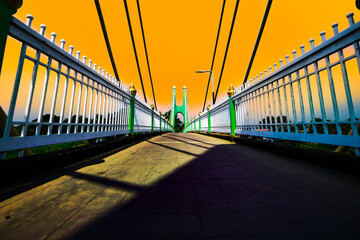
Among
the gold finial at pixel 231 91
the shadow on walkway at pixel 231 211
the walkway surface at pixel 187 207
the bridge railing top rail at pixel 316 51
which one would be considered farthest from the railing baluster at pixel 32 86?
the gold finial at pixel 231 91

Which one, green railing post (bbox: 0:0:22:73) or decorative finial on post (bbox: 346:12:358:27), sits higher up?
decorative finial on post (bbox: 346:12:358:27)

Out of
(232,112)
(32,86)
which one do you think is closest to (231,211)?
(32,86)

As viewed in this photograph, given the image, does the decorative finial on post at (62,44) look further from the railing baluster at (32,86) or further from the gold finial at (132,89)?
the gold finial at (132,89)

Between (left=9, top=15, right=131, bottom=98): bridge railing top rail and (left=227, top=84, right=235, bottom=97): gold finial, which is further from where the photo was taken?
(left=227, top=84, right=235, bottom=97): gold finial

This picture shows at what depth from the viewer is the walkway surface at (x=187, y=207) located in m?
0.78

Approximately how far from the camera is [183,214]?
924 millimetres

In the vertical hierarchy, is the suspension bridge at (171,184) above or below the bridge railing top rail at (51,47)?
below

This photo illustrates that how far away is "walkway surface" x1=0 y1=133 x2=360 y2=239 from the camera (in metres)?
0.78

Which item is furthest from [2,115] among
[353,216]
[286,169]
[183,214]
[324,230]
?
[286,169]

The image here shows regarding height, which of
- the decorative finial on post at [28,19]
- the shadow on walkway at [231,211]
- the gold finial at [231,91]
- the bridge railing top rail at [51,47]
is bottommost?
the shadow on walkway at [231,211]

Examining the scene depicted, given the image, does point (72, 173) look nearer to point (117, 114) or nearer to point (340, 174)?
point (117, 114)

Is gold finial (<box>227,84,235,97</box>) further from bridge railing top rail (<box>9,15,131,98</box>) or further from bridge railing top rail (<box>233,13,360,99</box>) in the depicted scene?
bridge railing top rail (<box>9,15,131,98</box>)

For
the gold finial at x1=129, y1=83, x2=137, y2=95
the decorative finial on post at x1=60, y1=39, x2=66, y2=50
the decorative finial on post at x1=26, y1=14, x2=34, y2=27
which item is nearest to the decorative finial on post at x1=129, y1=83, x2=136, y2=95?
the gold finial at x1=129, y1=83, x2=137, y2=95

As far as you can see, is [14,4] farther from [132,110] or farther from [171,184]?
[132,110]
